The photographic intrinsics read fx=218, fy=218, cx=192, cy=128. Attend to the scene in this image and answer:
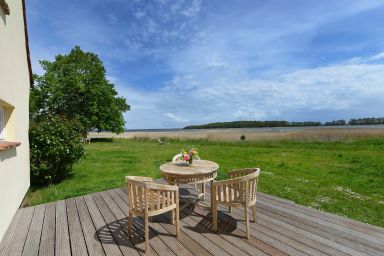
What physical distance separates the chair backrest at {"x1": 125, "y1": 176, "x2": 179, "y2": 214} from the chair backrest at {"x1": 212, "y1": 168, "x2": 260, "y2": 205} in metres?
0.76

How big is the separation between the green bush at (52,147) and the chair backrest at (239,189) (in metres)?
5.65

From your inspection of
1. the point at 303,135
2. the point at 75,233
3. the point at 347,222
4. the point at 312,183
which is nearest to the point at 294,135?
the point at 303,135

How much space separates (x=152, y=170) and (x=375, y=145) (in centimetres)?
1728

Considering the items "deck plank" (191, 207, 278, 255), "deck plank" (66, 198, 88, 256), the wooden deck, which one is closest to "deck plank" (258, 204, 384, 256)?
the wooden deck

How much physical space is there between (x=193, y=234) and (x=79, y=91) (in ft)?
86.4

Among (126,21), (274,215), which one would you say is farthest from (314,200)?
(126,21)

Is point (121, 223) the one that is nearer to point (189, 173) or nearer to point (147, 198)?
point (147, 198)

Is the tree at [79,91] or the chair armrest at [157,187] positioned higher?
the tree at [79,91]

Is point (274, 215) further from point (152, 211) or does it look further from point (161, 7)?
point (161, 7)

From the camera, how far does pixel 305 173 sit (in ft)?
28.5

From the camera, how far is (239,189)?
11.4 feet

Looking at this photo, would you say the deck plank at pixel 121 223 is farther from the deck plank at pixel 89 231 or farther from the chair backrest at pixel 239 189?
the chair backrest at pixel 239 189

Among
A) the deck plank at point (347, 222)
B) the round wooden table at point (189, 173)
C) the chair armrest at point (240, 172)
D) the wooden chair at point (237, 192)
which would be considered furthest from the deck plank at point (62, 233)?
the deck plank at point (347, 222)

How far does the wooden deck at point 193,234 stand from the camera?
10.0 feet
